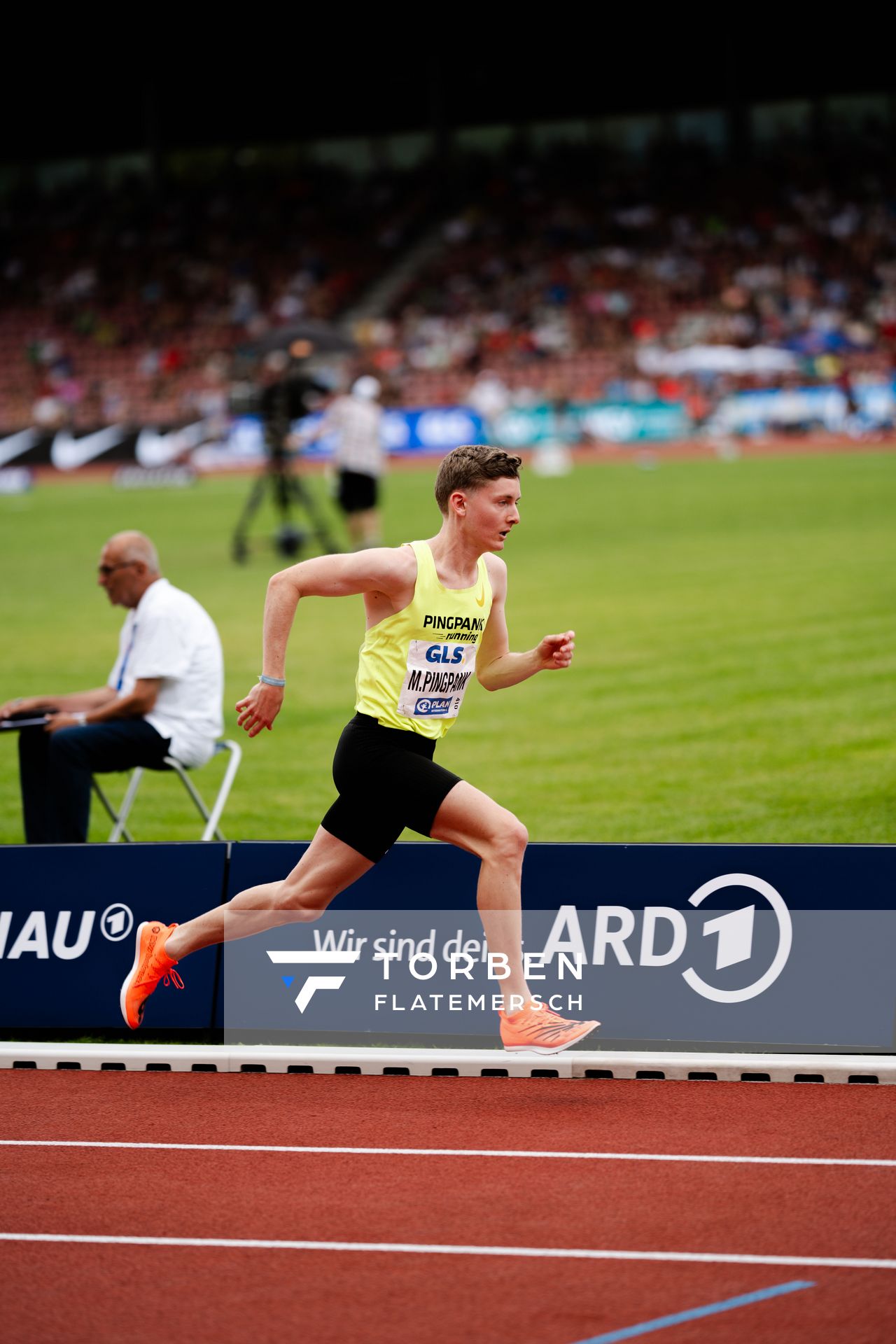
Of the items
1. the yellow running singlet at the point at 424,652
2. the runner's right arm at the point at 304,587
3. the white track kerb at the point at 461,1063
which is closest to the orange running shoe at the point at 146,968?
the white track kerb at the point at 461,1063

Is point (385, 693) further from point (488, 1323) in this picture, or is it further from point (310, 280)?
point (310, 280)

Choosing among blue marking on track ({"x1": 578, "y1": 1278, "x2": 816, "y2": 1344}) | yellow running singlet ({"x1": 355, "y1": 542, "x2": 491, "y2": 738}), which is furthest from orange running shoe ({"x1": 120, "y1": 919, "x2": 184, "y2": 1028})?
blue marking on track ({"x1": 578, "y1": 1278, "x2": 816, "y2": 1344})

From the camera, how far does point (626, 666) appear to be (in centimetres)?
1364

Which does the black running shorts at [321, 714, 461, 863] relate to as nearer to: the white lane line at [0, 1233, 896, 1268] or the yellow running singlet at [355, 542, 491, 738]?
the yellow running singlet at [355, 542, 491, 738]

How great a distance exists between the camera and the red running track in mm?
4043

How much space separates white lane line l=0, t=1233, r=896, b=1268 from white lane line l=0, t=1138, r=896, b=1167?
73 cm

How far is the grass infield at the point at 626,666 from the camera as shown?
9711 millimetres

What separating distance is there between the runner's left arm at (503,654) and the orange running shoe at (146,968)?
1556 millimetres

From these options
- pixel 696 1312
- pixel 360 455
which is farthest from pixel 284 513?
pixel 696 1312

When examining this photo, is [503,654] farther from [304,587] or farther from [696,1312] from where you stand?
[696,1312]

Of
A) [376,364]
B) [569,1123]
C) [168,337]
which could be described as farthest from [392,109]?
[569,1123]

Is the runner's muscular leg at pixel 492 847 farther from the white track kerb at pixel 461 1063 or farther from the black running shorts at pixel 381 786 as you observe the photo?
the white track kerb at pixel 461 1063

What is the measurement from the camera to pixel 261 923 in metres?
5.98

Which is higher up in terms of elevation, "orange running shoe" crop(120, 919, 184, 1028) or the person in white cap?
the person in white cap
